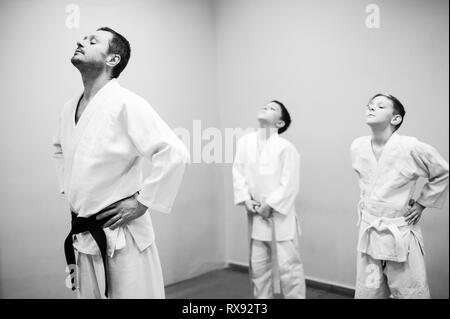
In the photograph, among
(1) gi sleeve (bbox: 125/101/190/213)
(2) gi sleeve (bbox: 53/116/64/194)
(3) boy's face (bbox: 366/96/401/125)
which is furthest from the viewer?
(3) boy's face (bbox: 366/96/401/125)

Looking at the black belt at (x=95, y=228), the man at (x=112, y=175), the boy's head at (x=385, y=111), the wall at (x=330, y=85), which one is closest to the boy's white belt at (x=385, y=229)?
the wall at (x=330, y=85)

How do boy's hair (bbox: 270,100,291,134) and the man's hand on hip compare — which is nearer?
the man's hand on hip

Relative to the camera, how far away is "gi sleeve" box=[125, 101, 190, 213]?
1.27 meters

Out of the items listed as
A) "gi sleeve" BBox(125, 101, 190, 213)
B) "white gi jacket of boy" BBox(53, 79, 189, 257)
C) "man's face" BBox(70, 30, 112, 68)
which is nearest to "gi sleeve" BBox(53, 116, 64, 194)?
"white gi jacket of boy" BBox(53, 79, 189, 257)

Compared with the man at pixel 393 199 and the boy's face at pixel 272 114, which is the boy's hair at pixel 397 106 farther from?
the boy's face at pixel 272 114

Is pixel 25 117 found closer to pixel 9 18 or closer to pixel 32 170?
pixel 32 170

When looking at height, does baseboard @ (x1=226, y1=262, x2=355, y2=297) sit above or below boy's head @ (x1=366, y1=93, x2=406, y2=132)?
below

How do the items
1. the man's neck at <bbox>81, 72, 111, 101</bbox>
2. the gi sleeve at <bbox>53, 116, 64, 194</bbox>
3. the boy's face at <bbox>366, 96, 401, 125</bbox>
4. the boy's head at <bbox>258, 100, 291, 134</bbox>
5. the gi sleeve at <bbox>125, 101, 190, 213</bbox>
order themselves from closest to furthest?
the gi sleeve at <bbox>125, 101, 190, 213</bbox>, the man's neck at <bbox>81, 72, 111, 101</bbox>, the gi sleeve at <bbox>53, 116, 64, 194</bbox>, the boy's face at <bbox>366, 96, 401, 125</bbox>, the boy's head at <bbox>258, 100, 291, 134</bbox>

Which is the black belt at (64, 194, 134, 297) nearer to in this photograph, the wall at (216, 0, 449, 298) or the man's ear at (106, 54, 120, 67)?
the man's ear at (106, 54, 120, 67)

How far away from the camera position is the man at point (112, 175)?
4.23 feet

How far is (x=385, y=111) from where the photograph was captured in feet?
5.76

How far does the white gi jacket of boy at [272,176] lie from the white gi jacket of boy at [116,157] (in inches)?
29.3

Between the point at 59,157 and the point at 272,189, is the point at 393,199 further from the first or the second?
the point at 59,157

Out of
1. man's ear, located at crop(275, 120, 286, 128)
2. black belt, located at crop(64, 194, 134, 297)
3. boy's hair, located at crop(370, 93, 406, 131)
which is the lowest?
black belt, located at crop(64, 194, 134, 297)
